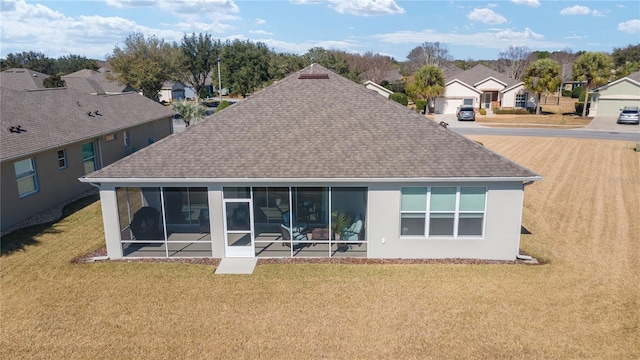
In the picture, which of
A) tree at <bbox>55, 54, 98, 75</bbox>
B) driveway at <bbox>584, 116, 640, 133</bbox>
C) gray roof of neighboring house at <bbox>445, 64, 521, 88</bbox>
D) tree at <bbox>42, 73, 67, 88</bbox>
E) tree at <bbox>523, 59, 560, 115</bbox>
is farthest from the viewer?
tree at <bbox>55, 54, 98, 75</bbox>

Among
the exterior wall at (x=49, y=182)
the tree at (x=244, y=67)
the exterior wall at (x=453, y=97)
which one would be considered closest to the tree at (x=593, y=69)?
the exterior wall at (x=453, y=97)

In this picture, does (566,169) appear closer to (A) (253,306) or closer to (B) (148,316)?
(A) (253,306)

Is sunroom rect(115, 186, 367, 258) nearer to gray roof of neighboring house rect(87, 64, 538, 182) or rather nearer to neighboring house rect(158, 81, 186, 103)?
gray roof of neighboring house rect(87, 64, 538, 182)

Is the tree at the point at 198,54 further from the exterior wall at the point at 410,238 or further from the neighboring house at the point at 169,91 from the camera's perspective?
the exterior wall at the point at 410,238

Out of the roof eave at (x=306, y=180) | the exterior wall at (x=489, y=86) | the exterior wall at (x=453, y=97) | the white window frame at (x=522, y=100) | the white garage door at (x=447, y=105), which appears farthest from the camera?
the exterior wall at (x=489, y=86)

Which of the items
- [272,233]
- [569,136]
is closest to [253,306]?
[272,233]

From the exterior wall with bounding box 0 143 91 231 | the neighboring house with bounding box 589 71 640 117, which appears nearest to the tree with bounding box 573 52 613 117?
the neighboring house with bounding box 589 71 640 117
